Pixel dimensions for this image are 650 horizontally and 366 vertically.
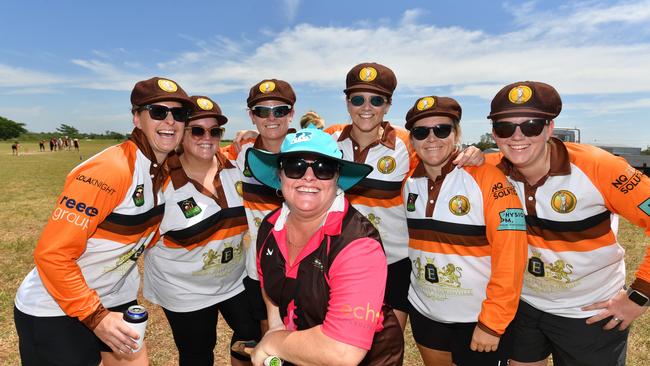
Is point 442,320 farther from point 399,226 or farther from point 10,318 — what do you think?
point 10,318

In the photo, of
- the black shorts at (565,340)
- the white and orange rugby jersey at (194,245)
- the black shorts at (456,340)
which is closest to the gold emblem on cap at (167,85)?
the white and orange rugby jersey at (194,245)

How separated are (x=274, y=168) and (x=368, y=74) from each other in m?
1.97

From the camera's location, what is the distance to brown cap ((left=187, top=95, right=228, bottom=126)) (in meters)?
4.25

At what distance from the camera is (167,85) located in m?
3.65

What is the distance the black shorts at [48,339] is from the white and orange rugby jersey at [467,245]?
10.5 ft

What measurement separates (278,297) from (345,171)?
103cm

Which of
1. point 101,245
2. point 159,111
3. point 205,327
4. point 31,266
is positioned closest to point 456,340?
point 205,327

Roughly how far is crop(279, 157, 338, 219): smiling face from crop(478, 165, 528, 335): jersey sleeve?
5.15ft

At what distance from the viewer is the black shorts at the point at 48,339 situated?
10.7 feet

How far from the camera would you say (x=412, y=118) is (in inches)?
148

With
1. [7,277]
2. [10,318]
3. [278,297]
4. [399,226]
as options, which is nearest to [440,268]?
[399,226]

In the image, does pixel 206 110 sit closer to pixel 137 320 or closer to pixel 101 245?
pixel 101 245

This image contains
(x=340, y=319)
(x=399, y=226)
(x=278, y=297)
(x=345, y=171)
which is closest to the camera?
(x=340, y=319)

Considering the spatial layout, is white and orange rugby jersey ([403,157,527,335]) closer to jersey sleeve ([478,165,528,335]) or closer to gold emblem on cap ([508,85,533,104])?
jersey sleeve ([478,165,528,335])
